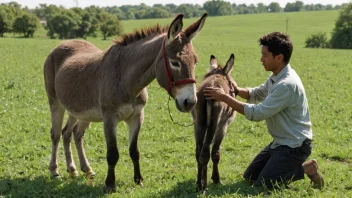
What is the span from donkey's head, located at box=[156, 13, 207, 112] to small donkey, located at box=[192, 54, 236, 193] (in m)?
0.75

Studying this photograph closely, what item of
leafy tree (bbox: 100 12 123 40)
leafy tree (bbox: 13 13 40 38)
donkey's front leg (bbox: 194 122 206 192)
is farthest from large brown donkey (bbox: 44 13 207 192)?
leafy tree (bbox: 13 13 40 38)

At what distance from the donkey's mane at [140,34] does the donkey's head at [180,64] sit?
677 millimetres

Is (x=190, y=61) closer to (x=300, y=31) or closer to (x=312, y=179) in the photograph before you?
(x=312, y=179)

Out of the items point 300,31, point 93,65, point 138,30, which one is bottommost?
point 300,31

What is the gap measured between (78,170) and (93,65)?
6.22 feet

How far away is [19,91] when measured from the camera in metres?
15.1

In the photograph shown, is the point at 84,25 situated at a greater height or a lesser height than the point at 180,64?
lesser

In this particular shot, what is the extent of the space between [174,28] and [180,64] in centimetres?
43

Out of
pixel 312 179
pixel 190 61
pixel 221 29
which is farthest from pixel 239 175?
pixel 221 29

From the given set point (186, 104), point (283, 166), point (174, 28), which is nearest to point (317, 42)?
point (283, 166)

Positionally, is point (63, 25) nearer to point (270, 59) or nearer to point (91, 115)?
point (91, 115)

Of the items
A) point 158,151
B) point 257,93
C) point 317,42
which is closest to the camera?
point 257,93

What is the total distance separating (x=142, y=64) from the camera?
5812 mm

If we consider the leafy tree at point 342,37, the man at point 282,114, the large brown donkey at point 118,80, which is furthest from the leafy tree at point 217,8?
the man at point 282,114
